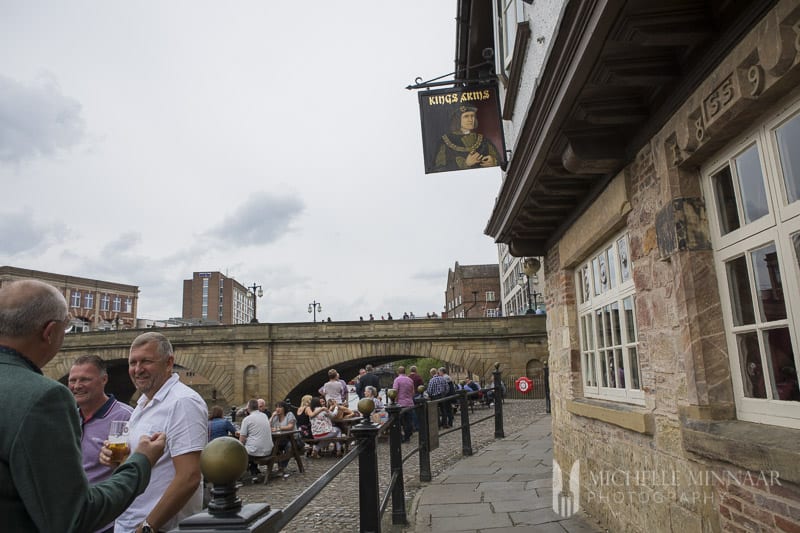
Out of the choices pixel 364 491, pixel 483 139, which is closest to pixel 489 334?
pixel 483 139

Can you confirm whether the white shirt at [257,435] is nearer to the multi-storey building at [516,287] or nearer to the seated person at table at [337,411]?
the seated person at table at [337,411]

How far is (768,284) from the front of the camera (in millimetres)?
2639

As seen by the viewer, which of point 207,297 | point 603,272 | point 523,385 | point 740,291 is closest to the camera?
point 740,291

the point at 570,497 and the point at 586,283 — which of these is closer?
the point at 586,283

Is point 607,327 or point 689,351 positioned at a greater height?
point 607,327

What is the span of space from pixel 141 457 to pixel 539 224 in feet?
16.4

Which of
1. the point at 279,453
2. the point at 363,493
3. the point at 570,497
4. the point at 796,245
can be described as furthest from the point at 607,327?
the point at 279,453

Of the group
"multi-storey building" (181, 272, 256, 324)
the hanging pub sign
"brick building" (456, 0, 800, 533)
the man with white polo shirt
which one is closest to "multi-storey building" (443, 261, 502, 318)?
"multi-storey building" (181, 272, 256, 324)

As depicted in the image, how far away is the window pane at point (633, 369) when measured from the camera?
434cm

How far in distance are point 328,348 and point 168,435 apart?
77.9ft

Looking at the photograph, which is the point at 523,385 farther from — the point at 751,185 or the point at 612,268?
the point at 751,185

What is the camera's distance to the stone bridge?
79.6 feet

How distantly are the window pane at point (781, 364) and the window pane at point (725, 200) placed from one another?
60 cm

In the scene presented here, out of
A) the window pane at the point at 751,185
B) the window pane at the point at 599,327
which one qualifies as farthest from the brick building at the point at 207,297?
the window pane at the point at 751,185
